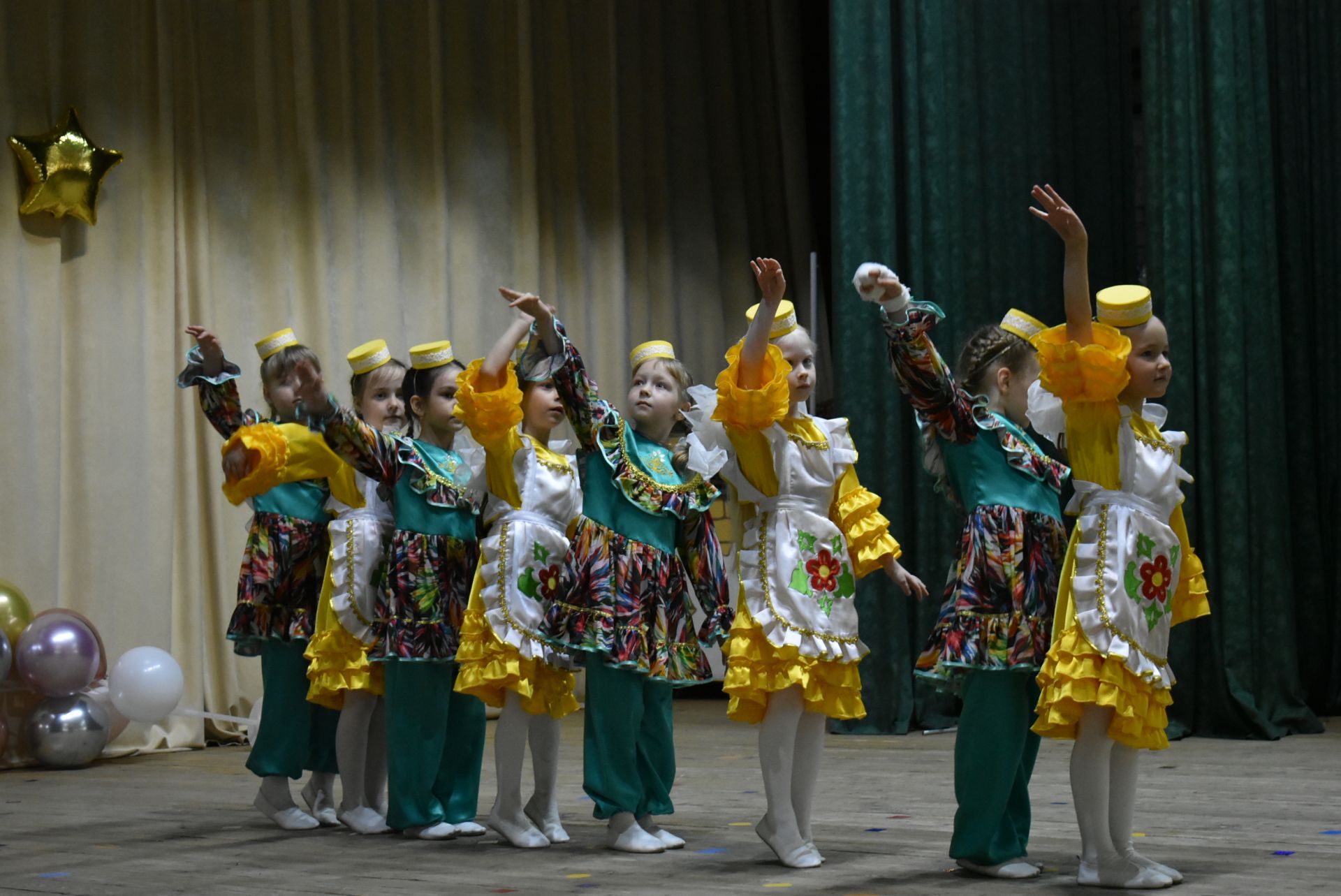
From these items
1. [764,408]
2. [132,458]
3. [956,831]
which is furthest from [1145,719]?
[132,458]

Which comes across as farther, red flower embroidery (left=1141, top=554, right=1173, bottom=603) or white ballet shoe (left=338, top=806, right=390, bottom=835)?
white ballet shoe (left=338, top=806, right=390, bottom=835)

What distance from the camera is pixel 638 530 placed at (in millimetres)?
3160

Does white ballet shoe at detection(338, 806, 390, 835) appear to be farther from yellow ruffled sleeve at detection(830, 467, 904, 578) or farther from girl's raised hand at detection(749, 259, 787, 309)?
girl's raised hand at detection(749, 259, 787, 309)

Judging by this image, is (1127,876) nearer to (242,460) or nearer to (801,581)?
(801,581)

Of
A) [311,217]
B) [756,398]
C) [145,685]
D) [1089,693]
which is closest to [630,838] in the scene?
[756,398]

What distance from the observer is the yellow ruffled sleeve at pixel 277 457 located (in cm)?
279

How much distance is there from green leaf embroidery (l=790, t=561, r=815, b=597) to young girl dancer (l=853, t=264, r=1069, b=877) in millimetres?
250

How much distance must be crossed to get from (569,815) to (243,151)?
3.57m

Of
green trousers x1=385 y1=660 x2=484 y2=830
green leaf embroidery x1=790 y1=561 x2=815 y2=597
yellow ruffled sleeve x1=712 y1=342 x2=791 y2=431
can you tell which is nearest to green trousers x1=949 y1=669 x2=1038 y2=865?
green leaf embroidery x1=790 y1=561 x2=815 y2=597

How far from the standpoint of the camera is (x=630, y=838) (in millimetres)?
3152

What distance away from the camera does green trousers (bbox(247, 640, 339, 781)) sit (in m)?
3.69

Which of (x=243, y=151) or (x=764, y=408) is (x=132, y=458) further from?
(x=764, y=408)

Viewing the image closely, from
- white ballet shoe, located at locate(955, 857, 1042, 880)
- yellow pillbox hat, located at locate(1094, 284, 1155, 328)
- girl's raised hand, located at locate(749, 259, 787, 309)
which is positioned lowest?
white ballet shoe, located at locate(955, 857, 1042, 880)

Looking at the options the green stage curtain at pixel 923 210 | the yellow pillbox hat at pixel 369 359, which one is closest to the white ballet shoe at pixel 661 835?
the yellow pillbox hat at pixel 369 359
